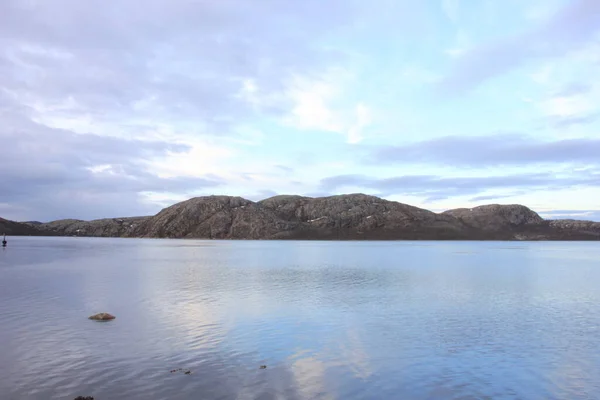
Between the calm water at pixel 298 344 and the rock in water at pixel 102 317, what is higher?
the rock in water at pixel 102 317

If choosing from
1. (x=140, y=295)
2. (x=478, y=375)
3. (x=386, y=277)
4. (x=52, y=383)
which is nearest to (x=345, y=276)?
(x=386, y=277)

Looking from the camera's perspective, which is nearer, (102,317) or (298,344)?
(298,344)

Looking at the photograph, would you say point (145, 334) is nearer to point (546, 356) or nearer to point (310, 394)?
point (310, 394)

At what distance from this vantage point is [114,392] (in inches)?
718

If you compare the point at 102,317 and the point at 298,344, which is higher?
the point at 102,317

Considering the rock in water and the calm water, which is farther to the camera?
the rock in water

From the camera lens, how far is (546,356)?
81.5ft

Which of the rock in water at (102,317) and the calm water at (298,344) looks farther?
the rock in water at (102,317)

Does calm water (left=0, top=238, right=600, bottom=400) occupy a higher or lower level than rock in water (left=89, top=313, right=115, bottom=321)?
lower

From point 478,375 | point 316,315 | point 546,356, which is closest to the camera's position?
point 478,375


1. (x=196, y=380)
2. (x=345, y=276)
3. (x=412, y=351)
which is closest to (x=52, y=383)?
(x=196, y=380)

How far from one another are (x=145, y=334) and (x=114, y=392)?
11034mm

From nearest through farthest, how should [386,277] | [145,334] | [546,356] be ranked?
[546,356]
[145,334]
[386,277]

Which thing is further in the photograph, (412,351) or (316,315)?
(316,315)
